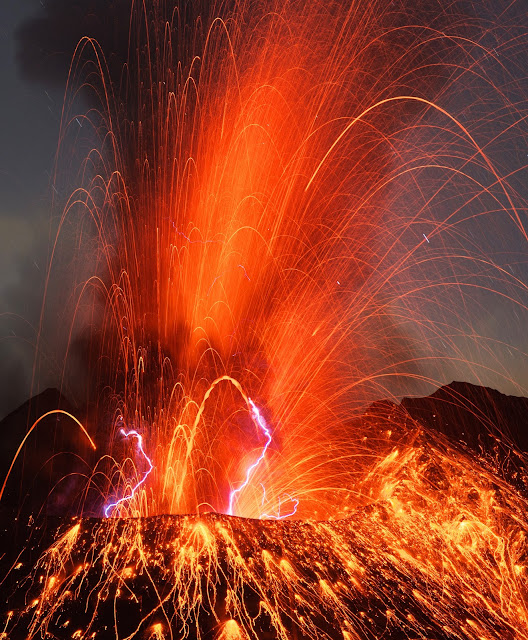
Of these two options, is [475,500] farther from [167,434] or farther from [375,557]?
[167,434]

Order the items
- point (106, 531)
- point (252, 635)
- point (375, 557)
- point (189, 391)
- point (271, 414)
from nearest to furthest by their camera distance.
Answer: point (252, 635)
point (106, 531)
point (375, 557)
point (271, 414)
point (189, 391)

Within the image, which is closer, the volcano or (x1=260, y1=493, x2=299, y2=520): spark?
the volcano

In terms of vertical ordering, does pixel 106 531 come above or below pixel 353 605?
below

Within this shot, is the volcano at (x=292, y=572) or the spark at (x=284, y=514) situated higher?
the volcano at (x=292, y=572)

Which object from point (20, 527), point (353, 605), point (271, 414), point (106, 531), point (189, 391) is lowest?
point (189, 391)

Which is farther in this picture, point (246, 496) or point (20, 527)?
point (246, 496)

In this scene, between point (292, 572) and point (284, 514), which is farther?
point (284, 514)

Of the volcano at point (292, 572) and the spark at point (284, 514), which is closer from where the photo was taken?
the volcano at point (292, 572)

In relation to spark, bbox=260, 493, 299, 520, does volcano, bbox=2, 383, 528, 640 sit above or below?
above

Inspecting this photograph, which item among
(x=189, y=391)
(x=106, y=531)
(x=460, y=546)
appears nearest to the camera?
(x=106, y=531)

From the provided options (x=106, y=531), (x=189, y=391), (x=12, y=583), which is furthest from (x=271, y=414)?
(x=12, y=583)

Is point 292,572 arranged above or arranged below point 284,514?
above
